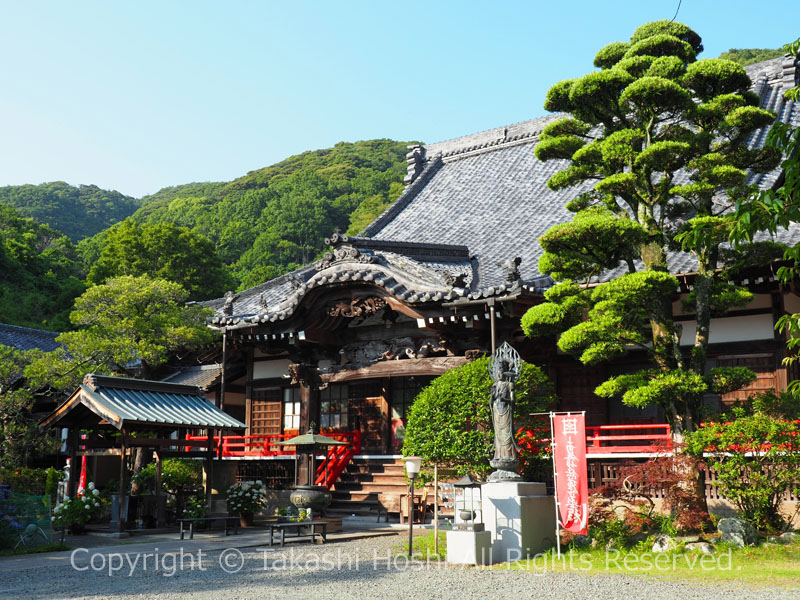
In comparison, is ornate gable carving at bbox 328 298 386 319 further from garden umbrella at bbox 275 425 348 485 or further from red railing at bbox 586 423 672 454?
red railing at bbox 586 423 672 454

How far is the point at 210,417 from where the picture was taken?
1545 cm

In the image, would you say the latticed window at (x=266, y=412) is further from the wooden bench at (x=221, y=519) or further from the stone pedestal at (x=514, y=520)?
the stone pedestal at (x=514, y=520)

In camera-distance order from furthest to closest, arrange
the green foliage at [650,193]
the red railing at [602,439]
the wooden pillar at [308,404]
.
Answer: the wooden pillar at [308,404] < the red railing at [602,439] < the green foliage at [650,193]

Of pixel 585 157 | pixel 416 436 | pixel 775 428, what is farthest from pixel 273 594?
pixel 585 157

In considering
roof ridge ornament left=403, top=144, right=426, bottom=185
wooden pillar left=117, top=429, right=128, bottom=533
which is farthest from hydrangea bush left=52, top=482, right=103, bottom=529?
roof ridge ornament left=403, top=144, right=426, bottom=185

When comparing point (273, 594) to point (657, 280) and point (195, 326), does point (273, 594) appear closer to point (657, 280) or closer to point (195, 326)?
point (657, 280)

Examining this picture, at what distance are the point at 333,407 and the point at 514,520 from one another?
9.74 meters

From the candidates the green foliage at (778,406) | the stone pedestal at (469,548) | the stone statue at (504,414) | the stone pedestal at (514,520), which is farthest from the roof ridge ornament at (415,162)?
the stone pedestal at (469,548)

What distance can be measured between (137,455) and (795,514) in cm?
1345

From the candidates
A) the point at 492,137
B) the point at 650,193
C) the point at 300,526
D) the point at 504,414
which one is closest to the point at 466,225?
the point at 492,137

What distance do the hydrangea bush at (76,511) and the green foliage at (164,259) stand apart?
25.8m

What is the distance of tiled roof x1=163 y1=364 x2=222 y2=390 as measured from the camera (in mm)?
23281

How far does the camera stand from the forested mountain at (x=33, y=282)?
1449 inches

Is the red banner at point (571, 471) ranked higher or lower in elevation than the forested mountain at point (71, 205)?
lower
